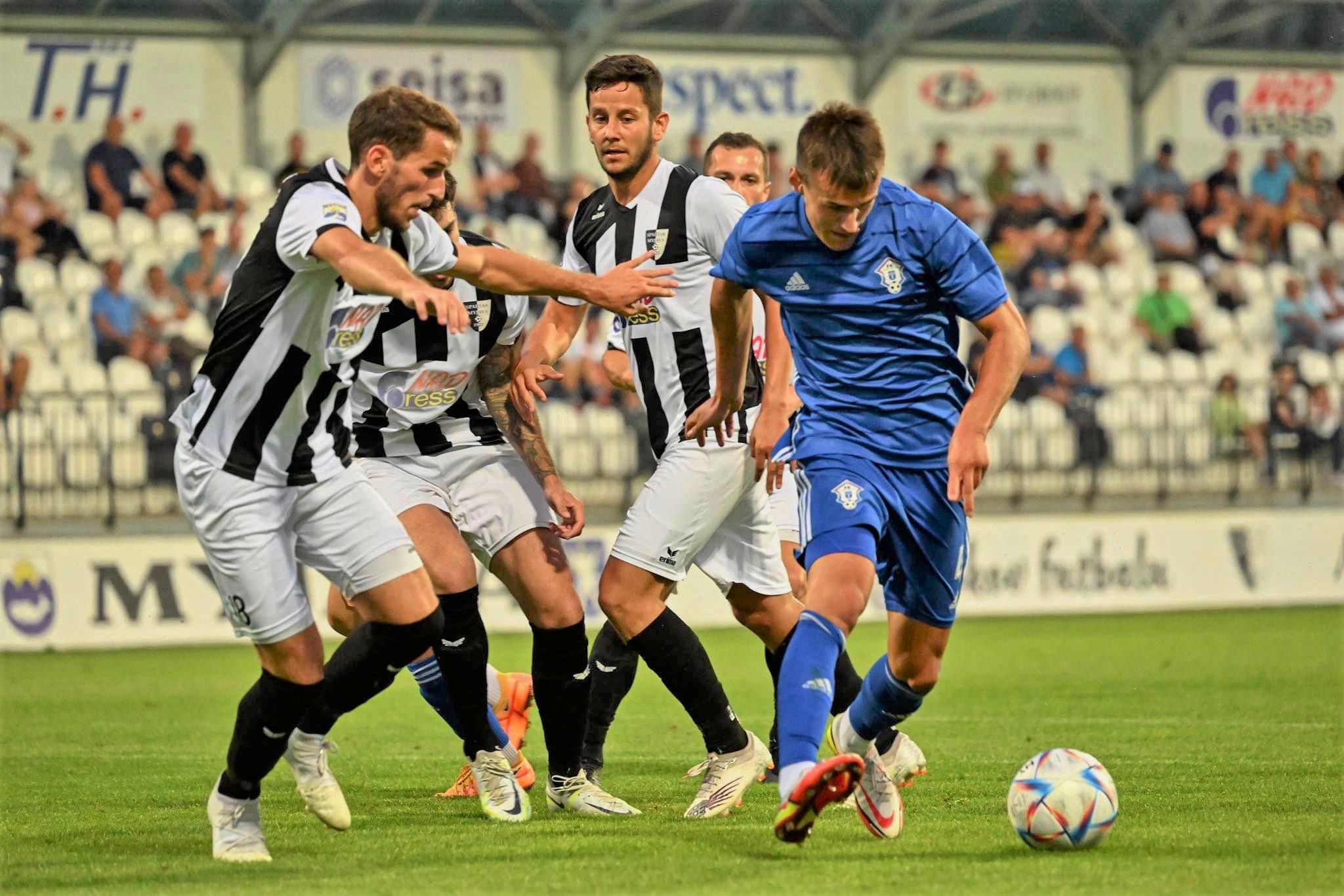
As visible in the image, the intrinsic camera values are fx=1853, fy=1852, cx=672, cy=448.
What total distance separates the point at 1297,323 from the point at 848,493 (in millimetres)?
16880

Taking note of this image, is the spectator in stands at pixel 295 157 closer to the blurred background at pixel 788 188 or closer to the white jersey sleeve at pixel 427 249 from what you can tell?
the blurred background at pixel 788 188

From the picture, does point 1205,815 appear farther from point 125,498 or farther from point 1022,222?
point 1022,222

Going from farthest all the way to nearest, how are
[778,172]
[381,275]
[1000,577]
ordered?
[778,172], [1000,577], [381,275]

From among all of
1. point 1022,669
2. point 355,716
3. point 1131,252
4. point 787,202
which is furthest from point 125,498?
point 1131,252

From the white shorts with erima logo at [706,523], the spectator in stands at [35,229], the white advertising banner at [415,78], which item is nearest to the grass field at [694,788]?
the white shorts with erima logo at [706,523]

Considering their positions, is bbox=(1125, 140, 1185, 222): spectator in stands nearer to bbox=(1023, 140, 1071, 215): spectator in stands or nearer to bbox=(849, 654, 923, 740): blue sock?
bbox=(1023, 140, 1071, 215): spectator in stands

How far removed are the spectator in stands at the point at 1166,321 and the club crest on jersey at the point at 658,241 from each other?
598 inches

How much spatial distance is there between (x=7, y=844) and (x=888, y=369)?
127 inches

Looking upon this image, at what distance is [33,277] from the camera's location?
685 inches

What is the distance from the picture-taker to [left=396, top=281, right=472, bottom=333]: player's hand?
5016 mm

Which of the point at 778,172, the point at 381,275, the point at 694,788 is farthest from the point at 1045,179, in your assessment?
the point at 381,275

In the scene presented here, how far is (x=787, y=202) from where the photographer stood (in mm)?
6023

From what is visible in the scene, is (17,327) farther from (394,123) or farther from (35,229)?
(394,123)

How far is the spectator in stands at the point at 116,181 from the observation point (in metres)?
18.6
